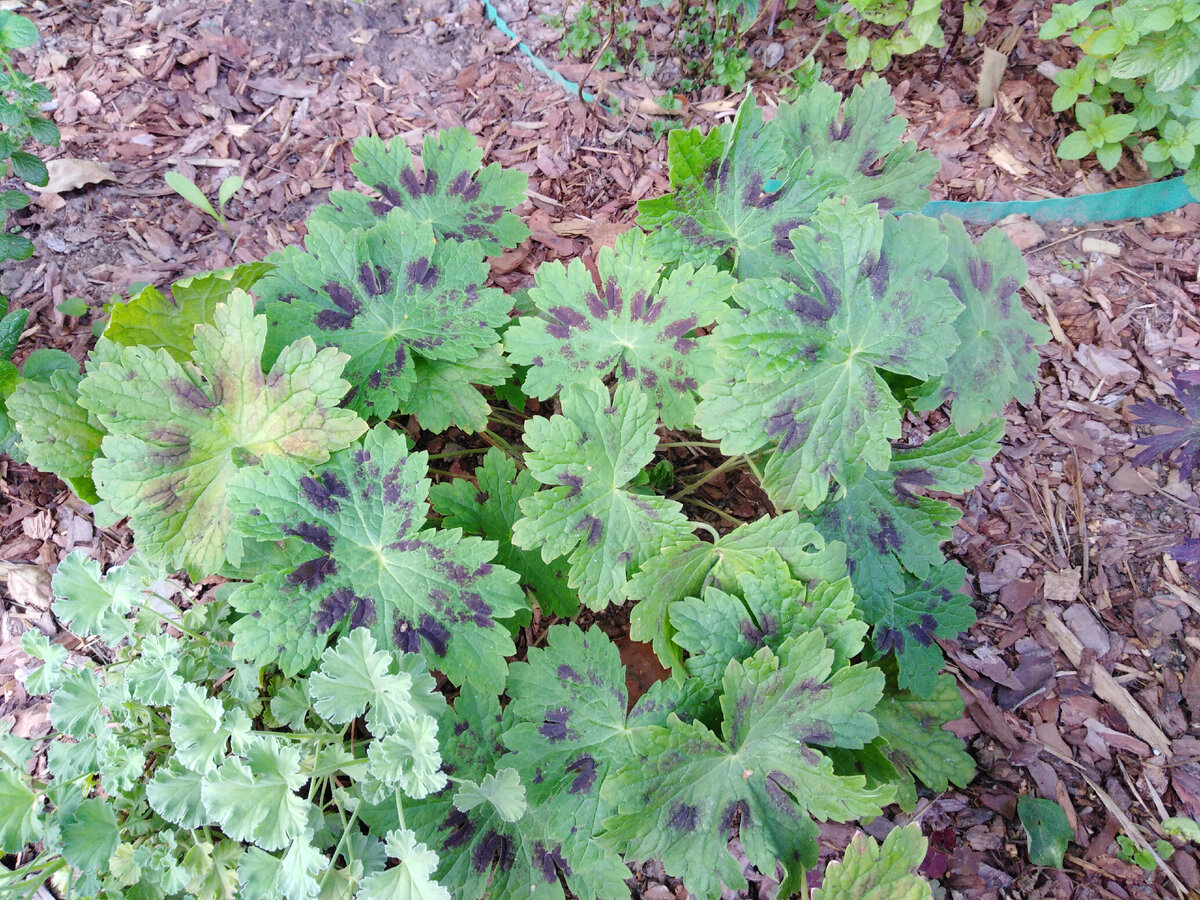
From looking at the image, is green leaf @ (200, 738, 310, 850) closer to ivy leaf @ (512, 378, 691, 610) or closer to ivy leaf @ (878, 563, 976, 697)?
ivy leaf @ (512, 378, 691, 610)

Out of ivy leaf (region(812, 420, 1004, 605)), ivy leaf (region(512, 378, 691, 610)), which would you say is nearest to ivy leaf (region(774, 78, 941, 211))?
ivy leaf (region(812, 420, 1004, 605))

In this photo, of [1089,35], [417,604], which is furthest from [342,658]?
[1089,35]

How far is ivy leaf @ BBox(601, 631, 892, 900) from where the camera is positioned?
1.75 meters

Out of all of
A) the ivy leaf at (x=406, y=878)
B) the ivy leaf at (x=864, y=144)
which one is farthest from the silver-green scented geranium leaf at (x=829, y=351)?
the ivy leaf at (x=406, y=878)

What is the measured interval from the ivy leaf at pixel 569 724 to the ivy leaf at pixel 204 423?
78cm

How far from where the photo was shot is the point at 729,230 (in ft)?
7.84

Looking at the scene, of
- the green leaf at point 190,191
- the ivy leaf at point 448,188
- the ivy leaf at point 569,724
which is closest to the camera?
the ivy leaf at point 569,724

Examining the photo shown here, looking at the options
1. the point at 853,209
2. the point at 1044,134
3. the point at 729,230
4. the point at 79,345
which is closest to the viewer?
the point at 853,209

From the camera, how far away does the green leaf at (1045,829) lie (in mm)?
2203

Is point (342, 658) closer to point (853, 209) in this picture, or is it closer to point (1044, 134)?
point (853, 209)

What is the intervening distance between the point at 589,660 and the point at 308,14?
3.14m

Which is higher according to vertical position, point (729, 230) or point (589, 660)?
point (729, 230)

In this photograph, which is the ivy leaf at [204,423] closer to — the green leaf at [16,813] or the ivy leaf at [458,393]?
the ivy leaf at [458,393]

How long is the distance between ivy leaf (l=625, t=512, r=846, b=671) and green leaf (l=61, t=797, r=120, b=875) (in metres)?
1.29
